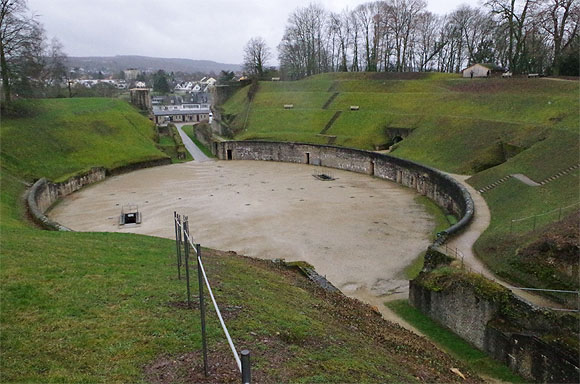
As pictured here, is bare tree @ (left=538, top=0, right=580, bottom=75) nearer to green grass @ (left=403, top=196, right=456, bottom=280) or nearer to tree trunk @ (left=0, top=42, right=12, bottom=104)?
green grass @ (left=403, top=196, right=456, bottom=280)

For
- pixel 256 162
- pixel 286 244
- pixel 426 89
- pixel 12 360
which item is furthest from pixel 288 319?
pixel 426 89

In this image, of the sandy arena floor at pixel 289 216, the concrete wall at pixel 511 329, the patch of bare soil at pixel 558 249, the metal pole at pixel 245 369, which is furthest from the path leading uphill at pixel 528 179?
the metal pole at pixel 245 369

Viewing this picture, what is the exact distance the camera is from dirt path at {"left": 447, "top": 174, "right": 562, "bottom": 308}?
1311 centimetres

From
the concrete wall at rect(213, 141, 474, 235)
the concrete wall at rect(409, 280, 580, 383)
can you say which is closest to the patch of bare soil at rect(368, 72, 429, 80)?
the concrete wall at rect(213, 141, 474, 235)

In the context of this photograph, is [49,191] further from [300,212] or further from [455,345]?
[455,345]

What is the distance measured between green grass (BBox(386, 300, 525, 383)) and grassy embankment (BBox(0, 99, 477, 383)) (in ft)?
5.60

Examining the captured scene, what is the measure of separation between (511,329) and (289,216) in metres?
16.1

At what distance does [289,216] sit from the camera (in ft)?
87.7

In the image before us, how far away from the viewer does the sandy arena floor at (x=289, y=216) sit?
19.9 metres

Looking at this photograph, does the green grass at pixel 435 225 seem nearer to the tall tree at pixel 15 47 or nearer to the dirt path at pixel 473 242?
the dirt path at pixel 473 242

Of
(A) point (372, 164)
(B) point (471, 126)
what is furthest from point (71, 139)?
(B) point (471, 126)

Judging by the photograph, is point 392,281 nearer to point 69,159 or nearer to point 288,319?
point 288,319

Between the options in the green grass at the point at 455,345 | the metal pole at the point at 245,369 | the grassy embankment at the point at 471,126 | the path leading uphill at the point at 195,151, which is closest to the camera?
the metal pole at the point at 245,369

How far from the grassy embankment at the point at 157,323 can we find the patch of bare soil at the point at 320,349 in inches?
1.3
